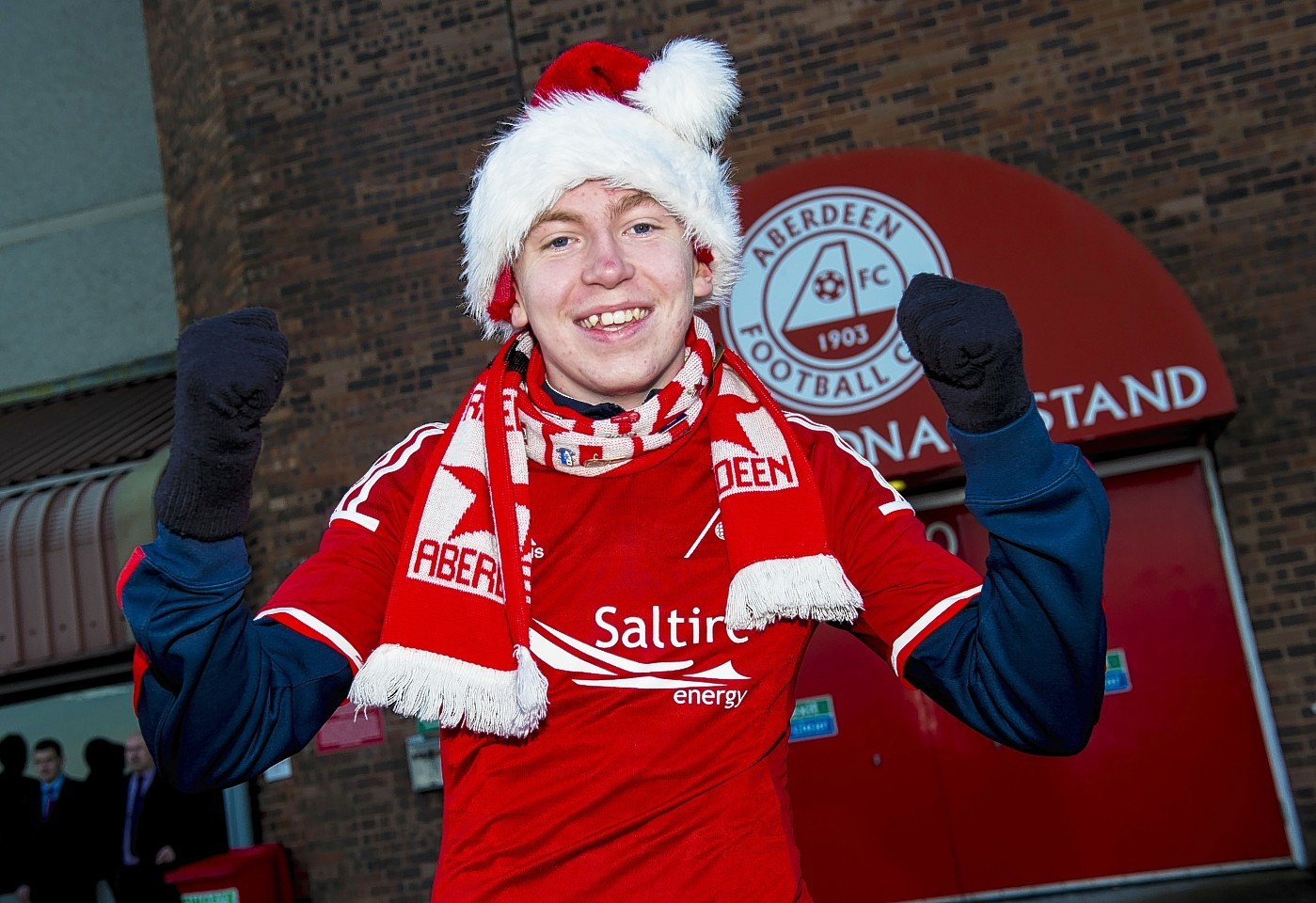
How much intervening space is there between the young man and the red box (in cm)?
570

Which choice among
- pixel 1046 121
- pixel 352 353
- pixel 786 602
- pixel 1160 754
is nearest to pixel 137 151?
pixel 352 353

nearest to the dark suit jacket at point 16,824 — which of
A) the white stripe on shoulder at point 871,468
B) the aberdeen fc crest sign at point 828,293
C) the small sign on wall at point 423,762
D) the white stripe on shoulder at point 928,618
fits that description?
the small sign on wall at point 423,762

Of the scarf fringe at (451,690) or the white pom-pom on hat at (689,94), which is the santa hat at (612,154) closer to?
the white pom-pom on hat at (689,94)

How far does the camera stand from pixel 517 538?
212 centimetres

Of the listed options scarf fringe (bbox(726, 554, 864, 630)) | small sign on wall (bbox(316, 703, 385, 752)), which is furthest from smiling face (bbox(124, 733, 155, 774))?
scarf fringe (bbox(726, 554, 864, 630))

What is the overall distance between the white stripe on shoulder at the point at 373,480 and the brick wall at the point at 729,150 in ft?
18.2

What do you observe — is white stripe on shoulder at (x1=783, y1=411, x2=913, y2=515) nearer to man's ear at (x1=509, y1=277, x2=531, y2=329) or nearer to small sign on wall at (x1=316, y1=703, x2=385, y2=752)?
man's ear at (x1=509, y1=277, x2=531, y2=329)

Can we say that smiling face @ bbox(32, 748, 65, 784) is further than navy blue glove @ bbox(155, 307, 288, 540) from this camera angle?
Yes

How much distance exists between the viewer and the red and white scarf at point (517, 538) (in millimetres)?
1977

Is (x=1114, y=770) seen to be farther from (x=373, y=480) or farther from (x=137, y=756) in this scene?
(x=137, y=756)

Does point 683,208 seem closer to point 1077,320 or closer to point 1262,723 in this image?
point 1077,320

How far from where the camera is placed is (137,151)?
35.8 ft

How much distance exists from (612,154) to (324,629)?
1077 mm

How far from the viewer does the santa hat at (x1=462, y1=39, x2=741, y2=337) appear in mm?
2383
